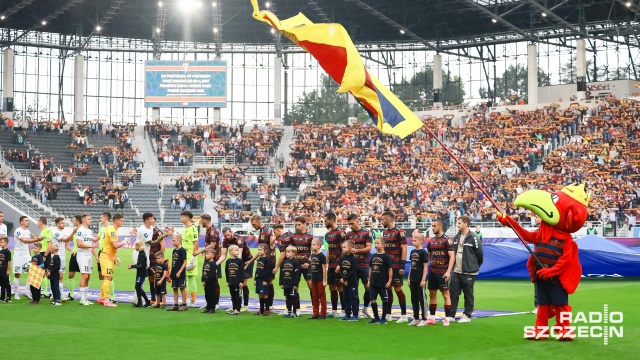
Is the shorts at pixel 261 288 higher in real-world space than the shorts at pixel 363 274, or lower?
lower

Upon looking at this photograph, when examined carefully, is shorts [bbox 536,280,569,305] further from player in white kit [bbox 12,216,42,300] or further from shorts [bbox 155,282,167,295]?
player in white kit [bbox 12,216,42,300]

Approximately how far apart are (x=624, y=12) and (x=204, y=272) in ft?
142

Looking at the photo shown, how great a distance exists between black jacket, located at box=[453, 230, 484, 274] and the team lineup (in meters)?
0.02

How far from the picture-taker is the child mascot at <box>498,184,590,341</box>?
Result: 11.5m

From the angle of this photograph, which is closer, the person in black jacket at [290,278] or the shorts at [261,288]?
the person in black jacket at [290,278]

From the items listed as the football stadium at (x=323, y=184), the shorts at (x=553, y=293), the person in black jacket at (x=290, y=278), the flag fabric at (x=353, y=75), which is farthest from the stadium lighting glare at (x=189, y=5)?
the shorts at (x=553, y=293)

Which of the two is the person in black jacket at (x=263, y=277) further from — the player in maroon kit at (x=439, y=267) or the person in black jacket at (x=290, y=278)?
the player in maroon kit at (x=439, y=267)

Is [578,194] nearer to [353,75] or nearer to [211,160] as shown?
[353,75]

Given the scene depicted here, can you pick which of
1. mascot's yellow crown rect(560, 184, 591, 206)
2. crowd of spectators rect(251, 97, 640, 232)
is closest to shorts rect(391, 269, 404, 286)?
mascot's yellow crown rect(560, 184, 591, 206)

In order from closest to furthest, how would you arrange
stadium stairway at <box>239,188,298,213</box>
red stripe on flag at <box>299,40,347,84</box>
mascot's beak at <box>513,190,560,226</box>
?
mascot's beak at <box>513,190,560,226</box> < red stripe on flag at <box>299,40,347,84</box> < stadium stairway at <box>239,188,298,213</box>

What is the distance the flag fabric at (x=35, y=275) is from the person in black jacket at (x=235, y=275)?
470cm

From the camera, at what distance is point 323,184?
168 ft

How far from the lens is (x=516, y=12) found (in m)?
52.8

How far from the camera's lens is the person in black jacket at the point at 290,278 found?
1556 cm
